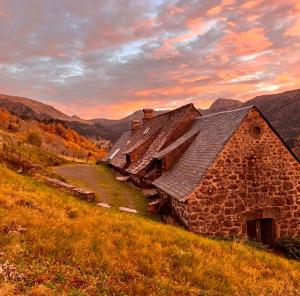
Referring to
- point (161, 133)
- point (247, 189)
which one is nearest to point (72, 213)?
point (247, 189)

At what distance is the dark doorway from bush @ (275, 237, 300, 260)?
563mm

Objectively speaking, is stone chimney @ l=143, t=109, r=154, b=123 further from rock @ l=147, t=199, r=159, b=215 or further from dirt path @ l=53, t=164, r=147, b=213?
rock @ l=147, t=199, r=159, b=215

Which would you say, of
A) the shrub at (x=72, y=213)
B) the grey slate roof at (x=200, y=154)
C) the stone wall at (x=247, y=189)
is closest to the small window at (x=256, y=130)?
the stone wall at (x=247, y=189)

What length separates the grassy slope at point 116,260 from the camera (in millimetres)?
7668

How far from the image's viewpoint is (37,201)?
43.8 ft

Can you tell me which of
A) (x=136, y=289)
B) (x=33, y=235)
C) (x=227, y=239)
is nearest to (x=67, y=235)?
(x=33, y=235)

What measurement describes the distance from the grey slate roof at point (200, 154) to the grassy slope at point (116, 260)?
502cm

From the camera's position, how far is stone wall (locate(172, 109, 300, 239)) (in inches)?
640

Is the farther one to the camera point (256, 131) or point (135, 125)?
point (135, 125)

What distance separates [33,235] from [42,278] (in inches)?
89.3

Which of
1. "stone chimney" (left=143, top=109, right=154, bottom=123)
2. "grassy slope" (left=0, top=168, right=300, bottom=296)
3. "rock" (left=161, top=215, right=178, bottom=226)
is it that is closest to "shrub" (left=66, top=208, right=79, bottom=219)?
"grassy slope" (left=0, top=168, right=300, bottom=296)

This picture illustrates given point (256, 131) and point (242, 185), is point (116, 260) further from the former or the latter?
point (256, 131)

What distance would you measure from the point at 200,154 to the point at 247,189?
11.1 ft

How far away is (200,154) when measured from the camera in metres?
19.1
